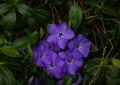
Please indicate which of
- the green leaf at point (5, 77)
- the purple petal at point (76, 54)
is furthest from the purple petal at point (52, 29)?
the green leaf at point (5, 77)

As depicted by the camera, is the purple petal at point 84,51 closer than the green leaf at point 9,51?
No

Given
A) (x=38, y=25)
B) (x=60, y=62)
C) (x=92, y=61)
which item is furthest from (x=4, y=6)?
(x=92, y=61)

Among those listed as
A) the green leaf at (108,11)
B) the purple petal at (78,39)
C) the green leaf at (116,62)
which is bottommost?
the green leaf at (116,62)

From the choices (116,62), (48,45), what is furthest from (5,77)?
(116,62)

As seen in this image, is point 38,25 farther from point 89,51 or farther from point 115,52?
point 115,52

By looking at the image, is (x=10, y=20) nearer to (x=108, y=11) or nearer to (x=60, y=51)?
(x=60, y=51)

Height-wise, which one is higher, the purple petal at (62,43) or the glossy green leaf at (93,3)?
the glossy green leaf at (93,3)

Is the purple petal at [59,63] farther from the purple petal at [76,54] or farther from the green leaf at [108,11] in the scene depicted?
the green leaf at [108,11]

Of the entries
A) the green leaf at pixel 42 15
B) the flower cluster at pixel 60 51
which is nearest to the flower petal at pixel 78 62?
the flower cluster at pixel 60 51

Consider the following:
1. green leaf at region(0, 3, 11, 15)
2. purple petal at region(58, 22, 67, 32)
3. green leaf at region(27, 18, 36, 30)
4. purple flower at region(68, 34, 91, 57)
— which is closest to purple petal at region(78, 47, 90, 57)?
purple flower at region(68, 34, 91, 57)
